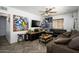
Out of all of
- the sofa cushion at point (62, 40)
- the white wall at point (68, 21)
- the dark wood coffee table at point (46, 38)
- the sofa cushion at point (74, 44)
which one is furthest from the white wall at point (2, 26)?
the sofa cushion at point (74, 44)

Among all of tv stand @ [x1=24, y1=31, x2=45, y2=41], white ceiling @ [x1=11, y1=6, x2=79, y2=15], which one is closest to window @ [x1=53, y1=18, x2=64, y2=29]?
white ceiling @ [x1=11, y1=6, x2=79, y2=15]

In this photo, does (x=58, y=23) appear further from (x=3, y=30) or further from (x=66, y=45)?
(x=3, y=30)

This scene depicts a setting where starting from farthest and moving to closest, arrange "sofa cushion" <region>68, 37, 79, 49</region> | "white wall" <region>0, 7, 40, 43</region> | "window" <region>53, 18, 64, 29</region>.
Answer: "window" <region>53, 18, 64, 29</region>
"white wall" <region>0, 7, 40, 43</region>
"sofa cushion" <region>68, 37, 79, 49</region>

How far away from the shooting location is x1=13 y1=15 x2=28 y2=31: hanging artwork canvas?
1.72m

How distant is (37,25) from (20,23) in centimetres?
39

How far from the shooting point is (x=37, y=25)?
1856mm

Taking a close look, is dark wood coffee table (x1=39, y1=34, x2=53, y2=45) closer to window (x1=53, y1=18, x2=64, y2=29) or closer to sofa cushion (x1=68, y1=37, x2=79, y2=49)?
window (x1=53, y1=18, x2=64, y2=29)

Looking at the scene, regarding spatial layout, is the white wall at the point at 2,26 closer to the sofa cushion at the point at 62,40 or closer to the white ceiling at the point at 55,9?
the white ceiling at the point at 55,9

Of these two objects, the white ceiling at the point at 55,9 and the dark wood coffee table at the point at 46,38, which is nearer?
the white ceiling at the point at 55,9

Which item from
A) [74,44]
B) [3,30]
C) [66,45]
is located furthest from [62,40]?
[3,30]

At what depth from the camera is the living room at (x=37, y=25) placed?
66.4 inches

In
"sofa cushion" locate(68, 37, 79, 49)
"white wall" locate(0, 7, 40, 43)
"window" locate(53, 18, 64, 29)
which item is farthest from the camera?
"window" locate(53, 18, 64, 29)

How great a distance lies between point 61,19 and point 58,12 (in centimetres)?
17

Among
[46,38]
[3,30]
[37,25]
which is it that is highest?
[37,25]
